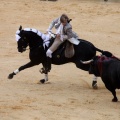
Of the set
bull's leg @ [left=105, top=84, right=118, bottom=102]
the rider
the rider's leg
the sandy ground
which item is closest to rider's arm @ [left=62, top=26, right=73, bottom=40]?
the rider

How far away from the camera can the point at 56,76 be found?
15.0 meters

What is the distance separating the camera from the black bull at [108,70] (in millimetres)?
11219

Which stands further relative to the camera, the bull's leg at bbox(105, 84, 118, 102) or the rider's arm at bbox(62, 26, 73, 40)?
the rider's arm at bbox(62, 26, 73, 40)

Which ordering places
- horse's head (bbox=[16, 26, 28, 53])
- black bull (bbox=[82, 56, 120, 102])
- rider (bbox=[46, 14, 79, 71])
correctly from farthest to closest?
1. horse's head (bbox=[16, 26, 28, 53])
2. rider (bbox=[46, 14, 79, 71])
3. black bull (bbox=[82, 56, 120, 102])

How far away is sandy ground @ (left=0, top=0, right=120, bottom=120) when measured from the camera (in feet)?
35.3

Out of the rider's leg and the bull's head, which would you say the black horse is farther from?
the bull's head

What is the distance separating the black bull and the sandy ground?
0.38m

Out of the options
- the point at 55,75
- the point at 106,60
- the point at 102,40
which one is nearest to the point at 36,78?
the point at 55,75

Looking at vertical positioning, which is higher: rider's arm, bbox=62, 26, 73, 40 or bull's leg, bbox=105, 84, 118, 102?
rider's arm, bbox=62, 26, 73, 40

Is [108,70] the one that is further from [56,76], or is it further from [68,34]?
[56,76]

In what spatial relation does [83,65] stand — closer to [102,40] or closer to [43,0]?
[102,40]

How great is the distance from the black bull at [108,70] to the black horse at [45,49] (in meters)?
1.10

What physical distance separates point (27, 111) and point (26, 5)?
16485 millimetres

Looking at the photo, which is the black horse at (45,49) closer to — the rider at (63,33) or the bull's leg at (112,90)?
the rider at (63,33)
